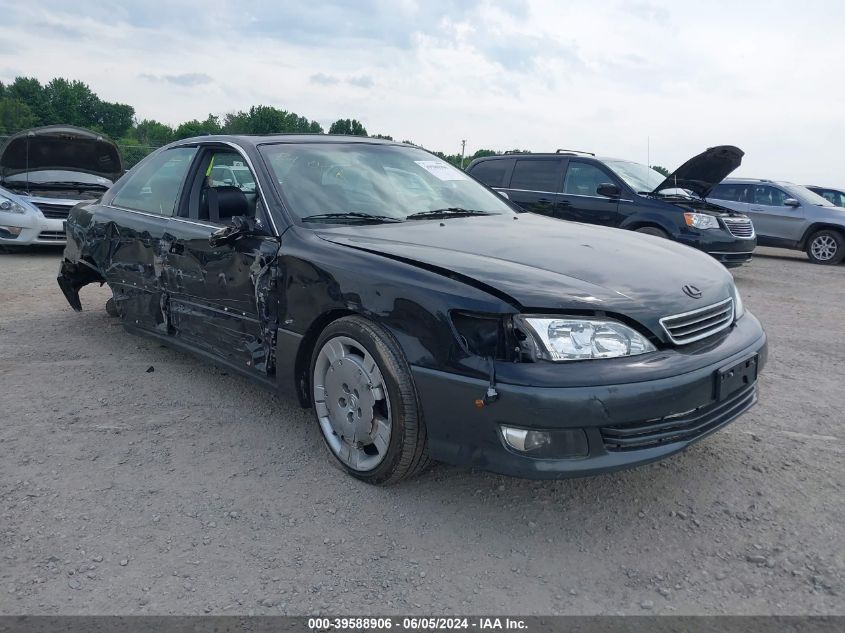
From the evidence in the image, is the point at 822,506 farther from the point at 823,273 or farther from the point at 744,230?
the point at 823,273

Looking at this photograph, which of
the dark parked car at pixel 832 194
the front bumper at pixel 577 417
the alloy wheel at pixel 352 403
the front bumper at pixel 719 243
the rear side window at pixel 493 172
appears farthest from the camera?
the dark parked car at pixel 832 194

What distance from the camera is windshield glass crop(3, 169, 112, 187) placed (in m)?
10.1

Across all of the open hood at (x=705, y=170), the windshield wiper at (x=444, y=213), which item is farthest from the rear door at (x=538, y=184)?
the windshield wiper at (x=444, y=213)

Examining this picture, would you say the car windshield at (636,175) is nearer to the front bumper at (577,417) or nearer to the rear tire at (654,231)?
the rear tire at (654,231)

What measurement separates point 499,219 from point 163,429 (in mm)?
2164

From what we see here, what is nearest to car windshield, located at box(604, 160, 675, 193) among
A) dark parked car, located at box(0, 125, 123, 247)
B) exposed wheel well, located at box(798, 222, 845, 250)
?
exposed wheel well, located at box(798, 222, 845, 250)

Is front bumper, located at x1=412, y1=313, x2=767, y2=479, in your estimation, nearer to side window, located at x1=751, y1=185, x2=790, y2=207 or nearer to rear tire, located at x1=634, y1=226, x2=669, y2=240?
rear tire, located at x1=634, y1=226, x2=669, y2=240

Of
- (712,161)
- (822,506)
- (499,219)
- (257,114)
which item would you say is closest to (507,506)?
(822,506)

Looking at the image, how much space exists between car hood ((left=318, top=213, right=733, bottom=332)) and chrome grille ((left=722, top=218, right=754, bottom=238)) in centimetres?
593

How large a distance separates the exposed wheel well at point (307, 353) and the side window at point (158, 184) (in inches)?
63.1

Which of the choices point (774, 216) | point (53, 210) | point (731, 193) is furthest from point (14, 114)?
point (774, 216)

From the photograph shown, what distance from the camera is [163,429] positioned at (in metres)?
3.62

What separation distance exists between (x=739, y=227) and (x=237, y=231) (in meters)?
7.65

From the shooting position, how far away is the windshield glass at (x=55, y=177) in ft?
33.2
